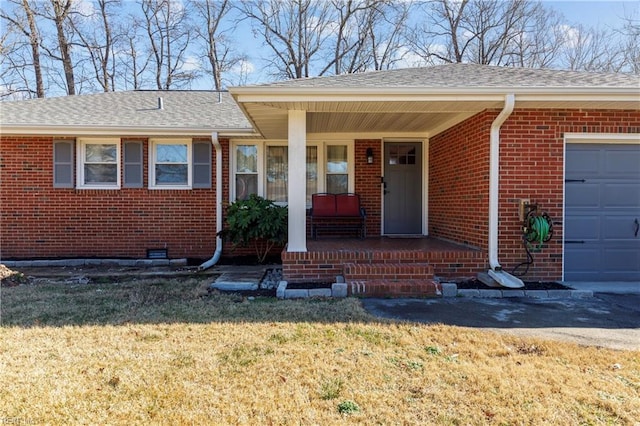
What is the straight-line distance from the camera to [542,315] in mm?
4180

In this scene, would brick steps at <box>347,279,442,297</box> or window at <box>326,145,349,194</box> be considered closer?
brick steps at <box>347,279,442,297</box>

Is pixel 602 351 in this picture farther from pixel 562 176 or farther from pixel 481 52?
pixel 481 52

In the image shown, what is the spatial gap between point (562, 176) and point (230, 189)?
578 cm

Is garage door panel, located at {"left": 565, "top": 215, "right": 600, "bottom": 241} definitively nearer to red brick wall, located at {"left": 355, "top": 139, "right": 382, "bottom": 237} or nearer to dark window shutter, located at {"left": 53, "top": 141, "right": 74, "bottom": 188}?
red brick wall, located at {"left": 355, "top": 139, "right": 382, "bottom": 237}

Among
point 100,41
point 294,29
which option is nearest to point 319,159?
point 294,29

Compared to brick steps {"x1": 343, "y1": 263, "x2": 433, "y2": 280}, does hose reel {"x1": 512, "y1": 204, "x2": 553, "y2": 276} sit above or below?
above

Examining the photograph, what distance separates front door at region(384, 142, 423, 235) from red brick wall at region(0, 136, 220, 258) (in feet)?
11.7

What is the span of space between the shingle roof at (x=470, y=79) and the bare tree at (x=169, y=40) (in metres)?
15.4

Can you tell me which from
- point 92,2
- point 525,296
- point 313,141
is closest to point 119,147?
point 313,141

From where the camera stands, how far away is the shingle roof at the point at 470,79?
5074 mm

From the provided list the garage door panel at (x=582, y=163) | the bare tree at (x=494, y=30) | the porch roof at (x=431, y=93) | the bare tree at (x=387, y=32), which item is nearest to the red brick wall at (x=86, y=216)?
the porch roof at (x=431, y=93)

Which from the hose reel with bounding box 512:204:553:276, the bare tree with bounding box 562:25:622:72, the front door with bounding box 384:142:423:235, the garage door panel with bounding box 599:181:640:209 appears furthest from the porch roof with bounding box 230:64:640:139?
the bare tree with bounding box 562:25:622:72

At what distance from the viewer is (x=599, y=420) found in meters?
2.19

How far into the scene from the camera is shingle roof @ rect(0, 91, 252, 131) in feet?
24.7
